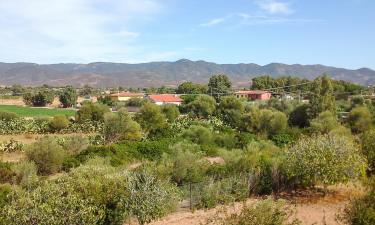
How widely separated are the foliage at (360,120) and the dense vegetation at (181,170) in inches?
4.5

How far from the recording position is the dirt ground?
1777cm

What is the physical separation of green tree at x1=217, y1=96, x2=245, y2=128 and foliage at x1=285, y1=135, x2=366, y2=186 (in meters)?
35.0

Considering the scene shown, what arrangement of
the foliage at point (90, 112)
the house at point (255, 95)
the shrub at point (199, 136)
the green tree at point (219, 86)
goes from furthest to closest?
the green tree at point (219, 86) → the house at point (255, 95) → the foliage at point (90, 112) → the shrub at point (199, 136)

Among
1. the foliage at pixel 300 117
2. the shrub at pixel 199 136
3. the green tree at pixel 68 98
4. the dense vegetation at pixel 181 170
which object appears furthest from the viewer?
the green tree at pixel 68 98

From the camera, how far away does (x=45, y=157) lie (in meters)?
29.8

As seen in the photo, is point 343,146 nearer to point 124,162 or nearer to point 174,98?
point 124,162

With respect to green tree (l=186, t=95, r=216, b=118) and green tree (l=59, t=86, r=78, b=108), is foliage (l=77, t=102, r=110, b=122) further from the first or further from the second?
green tree (l=59, t=86, r=78, b=108)

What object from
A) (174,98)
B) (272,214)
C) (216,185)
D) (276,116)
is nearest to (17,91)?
(174,98)

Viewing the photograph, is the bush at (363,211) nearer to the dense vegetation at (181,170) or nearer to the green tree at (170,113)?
the dense vegetation at (181,170)

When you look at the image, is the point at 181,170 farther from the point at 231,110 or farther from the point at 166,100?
the point at 166,100

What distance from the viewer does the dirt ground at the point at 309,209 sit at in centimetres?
1777

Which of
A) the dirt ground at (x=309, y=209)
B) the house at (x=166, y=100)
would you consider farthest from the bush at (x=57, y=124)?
the dirt ground at (x=309, y=209)

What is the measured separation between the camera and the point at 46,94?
111750 mm

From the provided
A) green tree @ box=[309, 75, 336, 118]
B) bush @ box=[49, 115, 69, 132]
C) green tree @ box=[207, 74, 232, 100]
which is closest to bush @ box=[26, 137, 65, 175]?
bush @ box=[49, 115, 69, 132]
